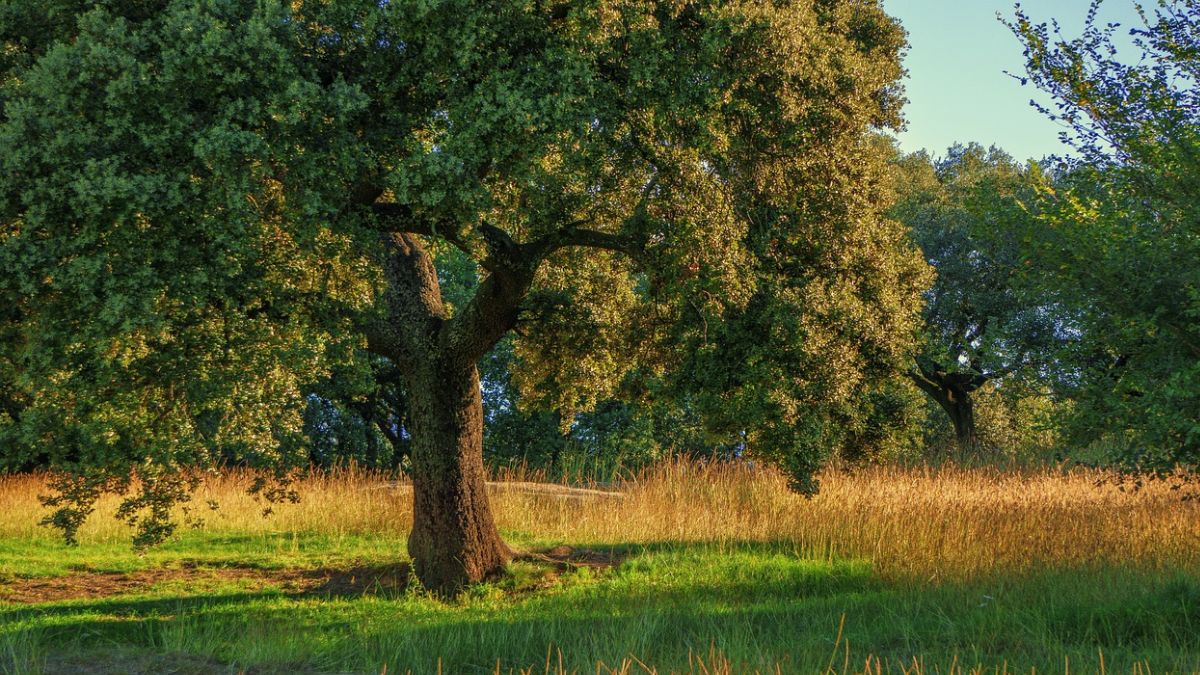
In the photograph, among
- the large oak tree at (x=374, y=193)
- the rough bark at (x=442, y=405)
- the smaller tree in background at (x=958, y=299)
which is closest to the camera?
the large oak tree at (x=374, y=193)

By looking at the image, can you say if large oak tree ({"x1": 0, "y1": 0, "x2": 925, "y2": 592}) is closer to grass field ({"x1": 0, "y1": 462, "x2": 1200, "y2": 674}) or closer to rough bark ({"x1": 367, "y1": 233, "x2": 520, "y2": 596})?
rough bark ({"x1": 367, "y1": 233, "x2": 520, "y2": 596})

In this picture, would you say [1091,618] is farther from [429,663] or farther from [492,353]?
[492,353]

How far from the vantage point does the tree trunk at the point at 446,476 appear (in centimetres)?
1410

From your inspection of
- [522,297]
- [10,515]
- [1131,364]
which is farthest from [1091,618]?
[10,515]

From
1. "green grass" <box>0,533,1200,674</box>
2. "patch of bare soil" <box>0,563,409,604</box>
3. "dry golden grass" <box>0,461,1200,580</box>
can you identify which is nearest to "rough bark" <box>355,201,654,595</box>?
"green grass" <box>0,533,1200,674</box>

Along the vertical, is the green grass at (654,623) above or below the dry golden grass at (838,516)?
below

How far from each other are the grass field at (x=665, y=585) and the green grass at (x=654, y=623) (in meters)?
0.05

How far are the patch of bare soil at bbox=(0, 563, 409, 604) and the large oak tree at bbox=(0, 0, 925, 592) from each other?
9.85 feet

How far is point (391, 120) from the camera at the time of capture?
9984 millimetres

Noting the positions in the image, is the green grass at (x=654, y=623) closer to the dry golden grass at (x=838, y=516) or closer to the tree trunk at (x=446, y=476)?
the tree trunk at (x=446, y=476)

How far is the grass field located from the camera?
9.46 metres

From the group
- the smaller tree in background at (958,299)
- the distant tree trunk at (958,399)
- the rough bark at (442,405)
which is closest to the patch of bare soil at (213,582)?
the rough bark at (442,405)

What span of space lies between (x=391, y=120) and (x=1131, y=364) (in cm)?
804

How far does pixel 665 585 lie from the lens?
1427 cm
